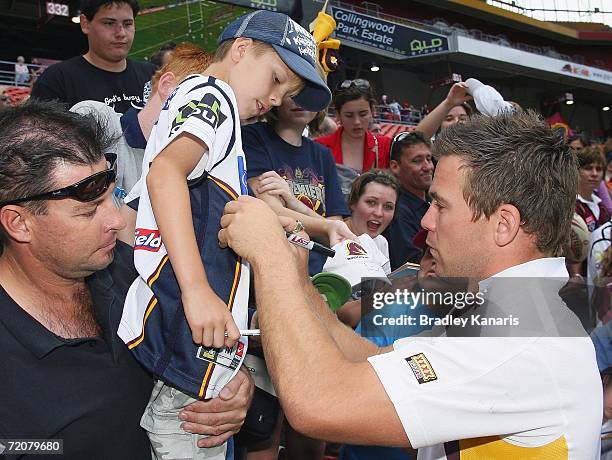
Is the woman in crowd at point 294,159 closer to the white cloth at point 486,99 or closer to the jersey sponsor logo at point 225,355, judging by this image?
the jersey sponsor logo at point 225,355

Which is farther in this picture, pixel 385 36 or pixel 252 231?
pixel 385 36

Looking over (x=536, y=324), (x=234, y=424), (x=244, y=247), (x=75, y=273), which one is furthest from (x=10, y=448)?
(x=536, y=324)

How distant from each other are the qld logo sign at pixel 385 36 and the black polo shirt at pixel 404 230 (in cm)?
1737

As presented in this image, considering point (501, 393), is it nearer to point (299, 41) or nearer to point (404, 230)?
point (299, 41)

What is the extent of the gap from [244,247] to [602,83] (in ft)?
120

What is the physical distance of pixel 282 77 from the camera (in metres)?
2.04

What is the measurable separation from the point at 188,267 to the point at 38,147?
51 cm

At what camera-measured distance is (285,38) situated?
6.75 ft

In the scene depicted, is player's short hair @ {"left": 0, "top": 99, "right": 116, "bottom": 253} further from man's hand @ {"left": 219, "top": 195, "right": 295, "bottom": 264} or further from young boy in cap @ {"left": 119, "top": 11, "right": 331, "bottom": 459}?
man's hand @ {"left": 219, "top": 195, "right": 295, "bottom": 264}

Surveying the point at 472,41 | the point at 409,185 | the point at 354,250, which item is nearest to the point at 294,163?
the point at 354,250

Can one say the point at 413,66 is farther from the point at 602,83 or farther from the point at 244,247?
the point at 244,247

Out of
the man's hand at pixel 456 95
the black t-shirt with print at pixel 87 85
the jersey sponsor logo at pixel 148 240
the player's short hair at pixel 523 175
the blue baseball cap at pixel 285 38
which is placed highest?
the man's hand at pixel 456 95

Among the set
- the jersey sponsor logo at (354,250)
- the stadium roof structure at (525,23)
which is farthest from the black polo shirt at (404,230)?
the stadium roof structure at (525,23)

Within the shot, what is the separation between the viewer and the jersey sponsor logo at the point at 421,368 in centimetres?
144
